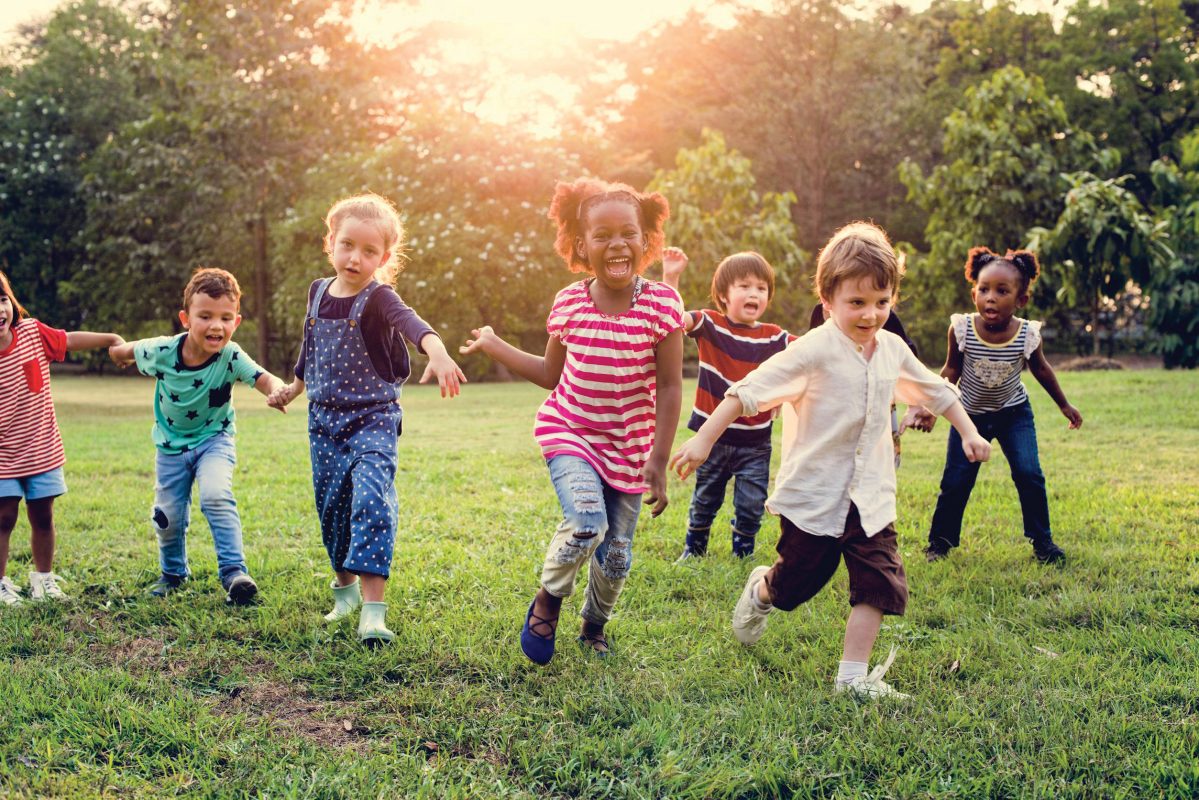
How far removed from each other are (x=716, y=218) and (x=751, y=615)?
20.7m

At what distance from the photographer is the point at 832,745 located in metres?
3.00

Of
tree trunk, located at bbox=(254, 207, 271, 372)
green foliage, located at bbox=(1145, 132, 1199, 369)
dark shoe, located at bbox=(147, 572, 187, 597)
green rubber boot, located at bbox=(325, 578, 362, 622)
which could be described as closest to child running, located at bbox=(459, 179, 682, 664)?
green rubber boot, located at bbox=(325, 578, 362, 622)

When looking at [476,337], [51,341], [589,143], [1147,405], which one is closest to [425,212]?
[589,143]

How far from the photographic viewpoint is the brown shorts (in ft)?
11.3

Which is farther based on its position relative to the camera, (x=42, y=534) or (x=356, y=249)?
(x=42, y=534)

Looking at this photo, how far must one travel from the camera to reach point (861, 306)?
11.5ft

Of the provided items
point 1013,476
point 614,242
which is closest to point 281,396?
point 614,242

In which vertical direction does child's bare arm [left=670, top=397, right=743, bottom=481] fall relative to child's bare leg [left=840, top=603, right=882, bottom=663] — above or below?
above

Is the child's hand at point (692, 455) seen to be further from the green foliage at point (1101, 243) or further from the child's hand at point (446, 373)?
the green foliage at point (1101, 243)

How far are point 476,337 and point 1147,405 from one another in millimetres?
10637

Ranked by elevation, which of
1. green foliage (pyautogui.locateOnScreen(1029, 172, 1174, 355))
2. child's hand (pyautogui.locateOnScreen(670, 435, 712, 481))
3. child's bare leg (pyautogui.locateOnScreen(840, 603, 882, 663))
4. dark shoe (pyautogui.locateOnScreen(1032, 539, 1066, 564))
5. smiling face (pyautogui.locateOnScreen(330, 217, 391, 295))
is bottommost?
dark shoe (pyautogui.locateOnScreen(1032, 539, 1066, 564))

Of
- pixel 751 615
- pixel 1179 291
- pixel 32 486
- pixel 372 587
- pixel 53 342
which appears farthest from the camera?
pixel 1179 291

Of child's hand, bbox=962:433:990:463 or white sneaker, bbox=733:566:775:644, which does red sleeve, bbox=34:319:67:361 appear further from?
child's hand, bbox=962:433:990:463

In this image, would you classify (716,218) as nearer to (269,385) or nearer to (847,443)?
(269,385)
